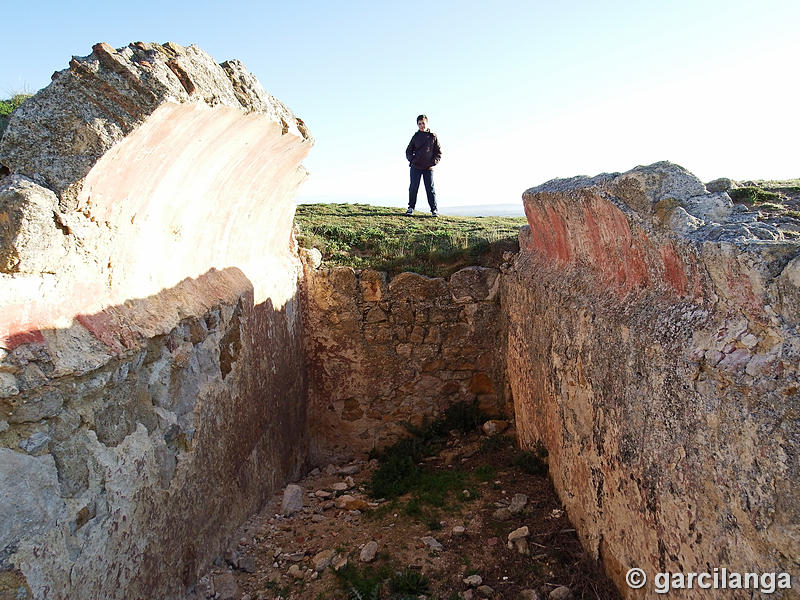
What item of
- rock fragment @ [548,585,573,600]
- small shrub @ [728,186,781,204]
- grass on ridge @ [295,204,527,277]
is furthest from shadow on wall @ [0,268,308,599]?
small shrub @ [728,186,781,204]

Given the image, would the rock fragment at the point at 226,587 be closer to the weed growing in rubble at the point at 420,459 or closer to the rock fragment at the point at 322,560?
the rock fragment at the point at 322,560

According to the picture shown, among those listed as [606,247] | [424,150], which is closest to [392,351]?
[606,247]

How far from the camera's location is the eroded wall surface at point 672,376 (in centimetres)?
169

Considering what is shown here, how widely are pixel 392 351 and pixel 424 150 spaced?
13.9 ft

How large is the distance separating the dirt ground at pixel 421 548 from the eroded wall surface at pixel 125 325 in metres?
0.30

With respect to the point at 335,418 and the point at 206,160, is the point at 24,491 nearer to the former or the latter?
the point at 206,160

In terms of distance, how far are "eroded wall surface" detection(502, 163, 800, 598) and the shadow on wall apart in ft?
6.69

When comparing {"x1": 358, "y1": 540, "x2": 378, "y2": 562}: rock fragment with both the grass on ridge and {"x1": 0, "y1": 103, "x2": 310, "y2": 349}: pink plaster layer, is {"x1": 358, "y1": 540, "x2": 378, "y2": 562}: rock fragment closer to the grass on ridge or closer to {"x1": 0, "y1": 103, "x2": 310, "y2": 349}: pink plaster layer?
{"x1": 0, "y1": 103, "x2": 310, "y2": 349}: pink plaster layer

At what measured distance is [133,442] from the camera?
8.27 ft

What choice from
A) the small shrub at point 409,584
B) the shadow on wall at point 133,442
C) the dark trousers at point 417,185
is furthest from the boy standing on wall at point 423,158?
the small shrub at point 409,584

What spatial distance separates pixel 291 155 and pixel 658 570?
11.7ft

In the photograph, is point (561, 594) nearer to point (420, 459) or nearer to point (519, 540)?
point (519, 540)

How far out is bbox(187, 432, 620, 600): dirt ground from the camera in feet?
10.0

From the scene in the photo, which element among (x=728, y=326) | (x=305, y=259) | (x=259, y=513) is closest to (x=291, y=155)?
(x=305, y=259)
